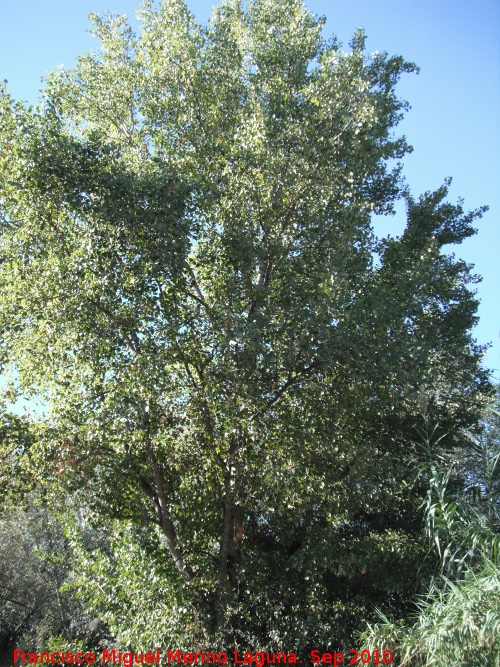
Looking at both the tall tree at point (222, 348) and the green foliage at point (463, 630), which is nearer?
the green foliage at point (463, 630)

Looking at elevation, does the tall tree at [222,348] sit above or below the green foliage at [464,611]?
above

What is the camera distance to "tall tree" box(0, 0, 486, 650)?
7.71 m

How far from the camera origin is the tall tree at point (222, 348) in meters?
7.71

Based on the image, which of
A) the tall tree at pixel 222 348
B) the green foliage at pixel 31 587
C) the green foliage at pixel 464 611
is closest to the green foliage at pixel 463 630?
the green foliage at pixel 464 611

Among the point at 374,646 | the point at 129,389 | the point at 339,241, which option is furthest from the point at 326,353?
the point at 374,646

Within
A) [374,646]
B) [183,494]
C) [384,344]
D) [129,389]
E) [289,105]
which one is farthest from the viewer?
[289,105]

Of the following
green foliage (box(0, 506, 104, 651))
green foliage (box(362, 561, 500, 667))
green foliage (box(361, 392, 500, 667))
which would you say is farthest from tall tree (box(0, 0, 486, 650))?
green foliage (box(0, 506, 104, 651))

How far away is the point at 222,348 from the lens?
320 inches

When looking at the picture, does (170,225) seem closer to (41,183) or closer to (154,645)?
(41,183)

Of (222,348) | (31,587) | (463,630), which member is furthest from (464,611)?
(31,587)

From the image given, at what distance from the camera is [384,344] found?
7863 millimetres

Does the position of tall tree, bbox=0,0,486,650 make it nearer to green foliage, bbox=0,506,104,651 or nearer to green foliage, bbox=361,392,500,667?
green foliage, bbox=361,392,500,667

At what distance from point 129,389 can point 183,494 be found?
3061mm

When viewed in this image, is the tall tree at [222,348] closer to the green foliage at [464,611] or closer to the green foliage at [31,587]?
the green foliage at [464,611]
